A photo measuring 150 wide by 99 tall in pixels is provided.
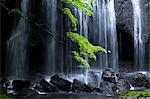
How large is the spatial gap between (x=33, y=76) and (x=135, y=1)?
8.96 metres

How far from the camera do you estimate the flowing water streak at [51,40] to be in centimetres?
2166

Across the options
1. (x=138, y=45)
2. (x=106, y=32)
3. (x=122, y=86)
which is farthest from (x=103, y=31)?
(x=122, y=86)

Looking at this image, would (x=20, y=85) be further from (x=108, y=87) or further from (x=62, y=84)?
(x=108, y=87)

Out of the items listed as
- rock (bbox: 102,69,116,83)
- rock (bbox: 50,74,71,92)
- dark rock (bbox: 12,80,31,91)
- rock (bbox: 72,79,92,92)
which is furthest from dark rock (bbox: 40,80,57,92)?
rock (bbox: 102,69,116,83)

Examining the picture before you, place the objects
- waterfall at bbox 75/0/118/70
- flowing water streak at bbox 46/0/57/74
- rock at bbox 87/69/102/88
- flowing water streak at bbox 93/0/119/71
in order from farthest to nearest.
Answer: flowing water streak at bbox 93/0/119/71 → waterfall at bbox 75/0/118/70 → flowing water streak at bbox 46/0/57/74 → rock at bbox 87/69/102/88

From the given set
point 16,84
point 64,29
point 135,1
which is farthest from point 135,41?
point 16,84

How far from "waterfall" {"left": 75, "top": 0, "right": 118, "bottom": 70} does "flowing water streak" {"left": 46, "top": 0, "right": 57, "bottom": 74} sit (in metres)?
2.20

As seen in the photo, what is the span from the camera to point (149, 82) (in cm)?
2047

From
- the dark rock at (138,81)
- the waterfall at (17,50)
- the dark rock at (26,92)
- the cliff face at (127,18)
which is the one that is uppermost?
the cliff face at (127,18)

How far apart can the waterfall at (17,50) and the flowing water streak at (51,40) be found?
4.94ft

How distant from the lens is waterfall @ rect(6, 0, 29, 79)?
2114 cm

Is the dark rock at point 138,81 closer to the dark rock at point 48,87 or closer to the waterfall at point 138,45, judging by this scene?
the waterfall at point 138,45

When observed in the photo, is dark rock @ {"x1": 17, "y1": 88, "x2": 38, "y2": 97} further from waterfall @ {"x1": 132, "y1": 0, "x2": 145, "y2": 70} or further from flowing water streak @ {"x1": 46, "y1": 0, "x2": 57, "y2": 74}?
waterfall @ {"x1": 132, "y1": 0, "x2": 145, "y2": 70}

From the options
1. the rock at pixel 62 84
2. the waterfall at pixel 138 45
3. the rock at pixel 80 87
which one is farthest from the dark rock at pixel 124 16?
the rock at pixel 62 84
